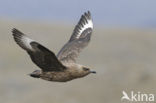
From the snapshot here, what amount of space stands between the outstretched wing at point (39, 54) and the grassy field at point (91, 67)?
465 inches

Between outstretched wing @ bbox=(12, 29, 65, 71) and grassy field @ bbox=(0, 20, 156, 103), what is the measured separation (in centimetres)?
1181

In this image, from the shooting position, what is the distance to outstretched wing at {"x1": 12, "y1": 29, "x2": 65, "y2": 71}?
13.6 meters

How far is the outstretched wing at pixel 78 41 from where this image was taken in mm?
15352

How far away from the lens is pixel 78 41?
53.4 ft

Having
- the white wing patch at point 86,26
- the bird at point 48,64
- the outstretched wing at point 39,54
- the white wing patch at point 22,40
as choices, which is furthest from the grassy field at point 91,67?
the white wing patch at point 22,40

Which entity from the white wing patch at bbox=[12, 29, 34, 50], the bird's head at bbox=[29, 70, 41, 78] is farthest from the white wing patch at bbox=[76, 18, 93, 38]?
the white wing patch at bbox=[12, 29, 34, 50]

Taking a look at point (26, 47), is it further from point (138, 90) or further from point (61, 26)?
point (61, 26)

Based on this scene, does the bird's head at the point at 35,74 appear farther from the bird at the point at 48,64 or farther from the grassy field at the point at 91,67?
the grassy field at the point at 91,67

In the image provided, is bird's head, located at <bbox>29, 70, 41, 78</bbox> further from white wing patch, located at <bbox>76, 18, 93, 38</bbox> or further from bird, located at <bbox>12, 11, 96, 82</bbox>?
white wing patch, located at <bbox>76, 18, 93, 38</bbox>

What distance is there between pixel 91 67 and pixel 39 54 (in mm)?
22562

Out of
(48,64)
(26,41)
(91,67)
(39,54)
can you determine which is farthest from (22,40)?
(91,67)

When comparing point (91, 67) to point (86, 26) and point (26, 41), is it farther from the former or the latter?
point (26, 41)

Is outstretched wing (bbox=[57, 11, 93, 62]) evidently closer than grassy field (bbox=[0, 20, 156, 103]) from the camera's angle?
Yes

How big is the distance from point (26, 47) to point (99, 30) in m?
44.1
